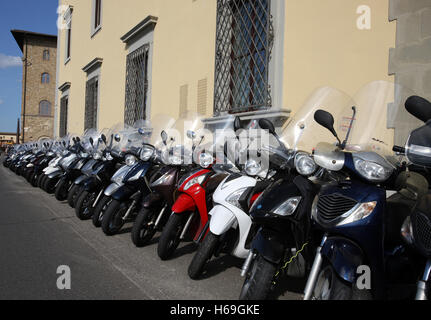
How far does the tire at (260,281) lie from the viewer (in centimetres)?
215

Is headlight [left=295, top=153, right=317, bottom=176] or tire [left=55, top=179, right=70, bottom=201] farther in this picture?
tire [left=55, top=179, right=70, bottom=201]

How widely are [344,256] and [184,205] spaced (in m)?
1.68

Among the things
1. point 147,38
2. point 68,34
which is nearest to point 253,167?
point 147,38

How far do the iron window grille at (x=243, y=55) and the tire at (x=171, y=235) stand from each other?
7.07 ft

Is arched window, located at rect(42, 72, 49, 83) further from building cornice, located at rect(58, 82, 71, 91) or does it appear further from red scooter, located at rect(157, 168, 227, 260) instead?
red scooter, located at rect(157, 168, 227, 260)

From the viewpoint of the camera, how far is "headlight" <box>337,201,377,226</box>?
1902 mm

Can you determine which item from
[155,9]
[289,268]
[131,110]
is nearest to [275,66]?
[289,268]

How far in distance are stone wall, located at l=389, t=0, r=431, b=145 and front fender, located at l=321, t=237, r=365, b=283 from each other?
1.72 m

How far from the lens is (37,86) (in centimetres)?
3784

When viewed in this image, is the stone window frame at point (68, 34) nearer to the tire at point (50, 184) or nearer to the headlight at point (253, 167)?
the tire at point (50, 184)

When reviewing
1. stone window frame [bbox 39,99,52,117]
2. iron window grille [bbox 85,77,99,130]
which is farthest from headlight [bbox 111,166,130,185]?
stone window frame [bbox 39,99,52,117]

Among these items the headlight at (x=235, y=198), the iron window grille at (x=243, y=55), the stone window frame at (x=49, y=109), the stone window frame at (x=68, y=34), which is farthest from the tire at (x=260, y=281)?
the stone window frame at (x=49, y=109)

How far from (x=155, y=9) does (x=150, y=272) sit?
6.32m

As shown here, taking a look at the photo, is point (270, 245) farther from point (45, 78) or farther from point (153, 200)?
point (45, 78)
